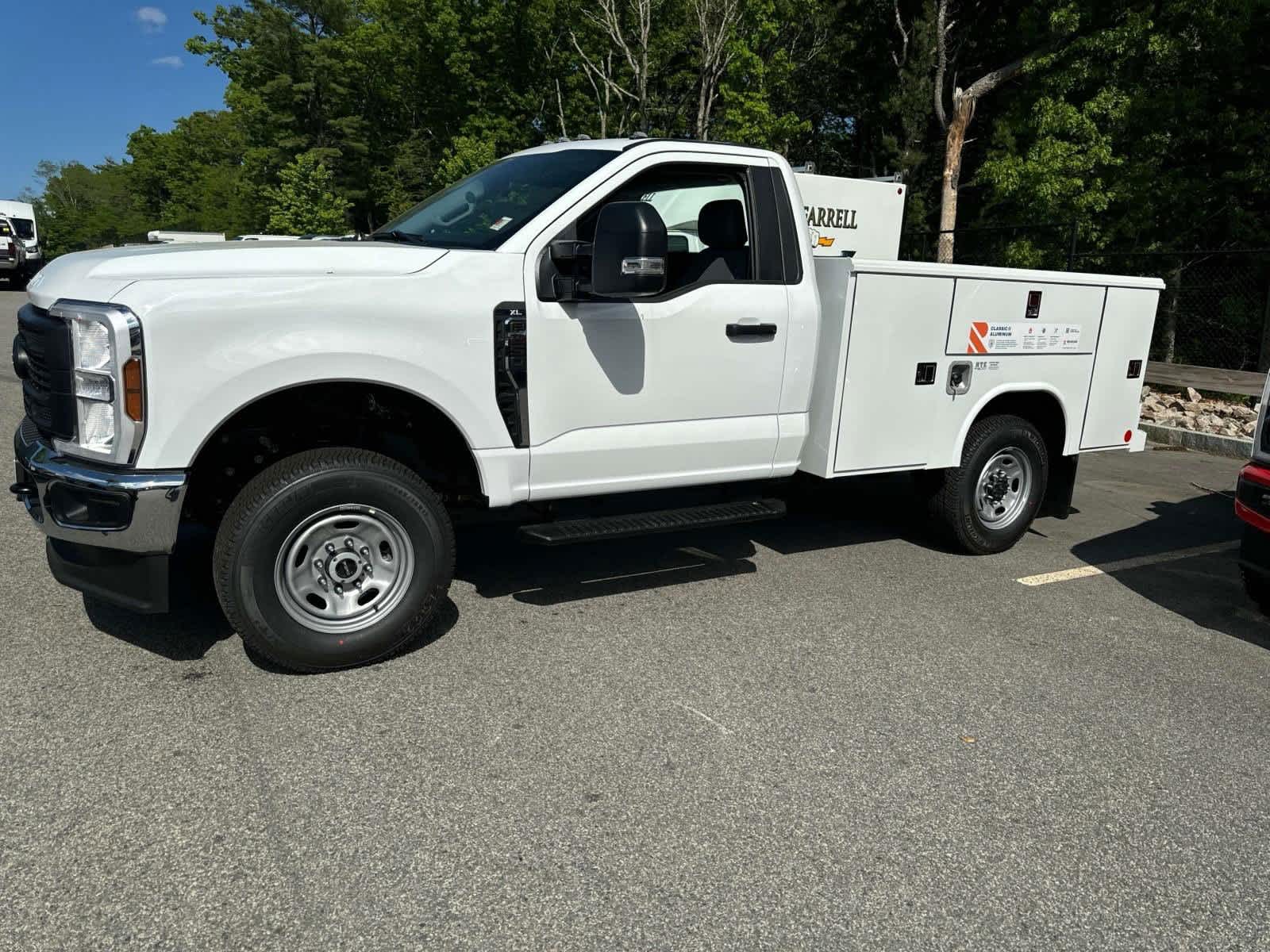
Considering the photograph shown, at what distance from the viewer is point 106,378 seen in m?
3.34

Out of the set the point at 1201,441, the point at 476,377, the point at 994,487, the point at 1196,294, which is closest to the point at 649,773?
the point at 476,377

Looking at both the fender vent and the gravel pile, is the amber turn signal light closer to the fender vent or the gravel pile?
the fender vent

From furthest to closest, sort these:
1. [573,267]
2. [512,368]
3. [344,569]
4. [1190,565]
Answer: [1190,565], [573,267], [512,368], [344,569]

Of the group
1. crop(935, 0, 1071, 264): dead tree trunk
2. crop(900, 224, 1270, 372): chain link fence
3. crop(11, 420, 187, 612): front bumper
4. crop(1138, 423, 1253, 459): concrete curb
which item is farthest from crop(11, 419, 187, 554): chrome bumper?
crop(935, 0, 1071, 264): dead tree trunk

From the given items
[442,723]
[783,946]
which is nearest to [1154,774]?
[783,946]

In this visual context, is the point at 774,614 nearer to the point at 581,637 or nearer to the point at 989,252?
the point at 581,637

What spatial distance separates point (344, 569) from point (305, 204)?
38810 mm

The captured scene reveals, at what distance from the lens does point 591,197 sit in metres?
4.23

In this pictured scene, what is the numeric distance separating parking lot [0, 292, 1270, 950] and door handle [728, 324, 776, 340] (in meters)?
1.39

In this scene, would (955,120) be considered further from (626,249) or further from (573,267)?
(626,249)

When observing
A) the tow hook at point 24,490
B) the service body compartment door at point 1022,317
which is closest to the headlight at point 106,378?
the tow hook at point 24,490

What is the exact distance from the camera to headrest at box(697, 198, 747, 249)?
188 inches

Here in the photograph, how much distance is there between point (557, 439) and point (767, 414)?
1.21 m

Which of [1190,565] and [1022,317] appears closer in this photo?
[1022,317]
